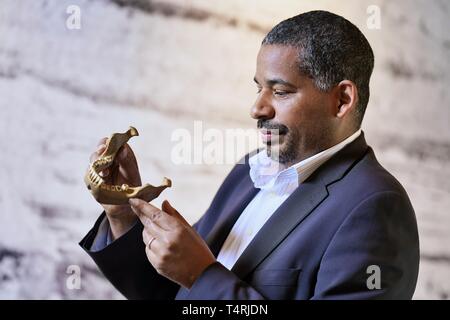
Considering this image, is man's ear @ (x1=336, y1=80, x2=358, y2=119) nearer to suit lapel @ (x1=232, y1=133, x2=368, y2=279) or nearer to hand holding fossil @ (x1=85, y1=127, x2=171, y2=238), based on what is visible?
suit lapel @ (x1=232, y1=133, x2=368, y2=279)

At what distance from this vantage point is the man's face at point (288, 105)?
1069 millimetres

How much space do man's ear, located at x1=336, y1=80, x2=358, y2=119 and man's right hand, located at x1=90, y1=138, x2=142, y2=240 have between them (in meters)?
0.37

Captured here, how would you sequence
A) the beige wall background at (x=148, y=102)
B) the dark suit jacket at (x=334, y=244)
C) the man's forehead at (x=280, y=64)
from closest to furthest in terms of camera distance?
the dark suit jacket at (x=334, y=244) → the man's forehead at (x=280, y=64) → the beige wall background at (x=148, y=102)

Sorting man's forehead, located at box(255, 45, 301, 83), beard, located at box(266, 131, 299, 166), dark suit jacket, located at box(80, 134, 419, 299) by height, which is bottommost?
dark suit jacket, located at box(80, 134, 419, 299)

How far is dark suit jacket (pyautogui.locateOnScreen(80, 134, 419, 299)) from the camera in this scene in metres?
0.95

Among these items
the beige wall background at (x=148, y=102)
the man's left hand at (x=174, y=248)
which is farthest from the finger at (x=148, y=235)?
the beige wall background at (x=148, y=102)

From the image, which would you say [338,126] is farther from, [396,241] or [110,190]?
[110,190]

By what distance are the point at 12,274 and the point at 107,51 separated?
737 millimetres

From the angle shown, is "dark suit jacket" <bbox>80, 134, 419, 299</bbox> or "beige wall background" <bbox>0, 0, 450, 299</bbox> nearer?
"dark suit jacket" <bbox>80, 134, 419, 299</bbox>

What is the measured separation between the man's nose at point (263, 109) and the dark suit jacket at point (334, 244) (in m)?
0.14

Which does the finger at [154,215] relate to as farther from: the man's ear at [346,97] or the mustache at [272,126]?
the man's ear at [346,97]

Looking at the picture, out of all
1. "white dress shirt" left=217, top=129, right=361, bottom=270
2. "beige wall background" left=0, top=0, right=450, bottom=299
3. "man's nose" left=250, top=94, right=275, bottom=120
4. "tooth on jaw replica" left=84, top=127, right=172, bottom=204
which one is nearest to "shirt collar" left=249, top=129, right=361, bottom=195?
"white dress shirt" left=217, top=129, right=361, bottom=270

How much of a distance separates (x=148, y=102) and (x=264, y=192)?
83cm

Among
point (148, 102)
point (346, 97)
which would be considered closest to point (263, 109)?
point (346, 97)
